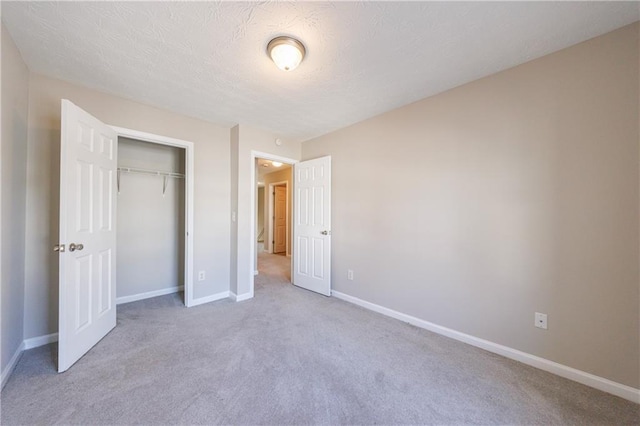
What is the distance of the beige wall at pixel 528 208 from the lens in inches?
62.1

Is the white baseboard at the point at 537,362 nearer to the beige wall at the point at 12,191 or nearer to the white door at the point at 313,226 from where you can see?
the white door at the point at 313,226

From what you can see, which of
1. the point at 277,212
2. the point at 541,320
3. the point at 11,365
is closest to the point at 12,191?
the point at 11,365

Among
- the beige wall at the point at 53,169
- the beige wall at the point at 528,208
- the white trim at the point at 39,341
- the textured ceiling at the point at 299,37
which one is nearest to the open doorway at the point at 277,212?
the beige wall at the point at 53,169

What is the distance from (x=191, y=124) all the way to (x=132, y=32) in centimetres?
148

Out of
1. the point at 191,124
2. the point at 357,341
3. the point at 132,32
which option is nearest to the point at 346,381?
the point at 357,341

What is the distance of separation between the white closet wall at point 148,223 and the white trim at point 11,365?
3.73ft

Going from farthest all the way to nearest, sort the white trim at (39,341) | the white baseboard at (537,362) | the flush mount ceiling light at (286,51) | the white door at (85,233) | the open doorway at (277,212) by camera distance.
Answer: the open doorway at (277,212) < the white trim at (39,341) < the white door at (85,233) < the flush mount ceiling light at (286,51) < the white baseboard at (537,362)

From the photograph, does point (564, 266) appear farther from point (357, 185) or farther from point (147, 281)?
point (147, 281)

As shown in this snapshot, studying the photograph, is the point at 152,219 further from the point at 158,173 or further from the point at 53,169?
the point at 53,169

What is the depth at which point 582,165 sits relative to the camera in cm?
169

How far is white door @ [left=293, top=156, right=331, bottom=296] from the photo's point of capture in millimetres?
3523

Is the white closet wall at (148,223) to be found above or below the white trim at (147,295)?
above

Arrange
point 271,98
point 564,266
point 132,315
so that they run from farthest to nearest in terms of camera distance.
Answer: point 132,315
point 271,98
point 564,266

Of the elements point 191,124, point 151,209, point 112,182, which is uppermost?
point 191,124
